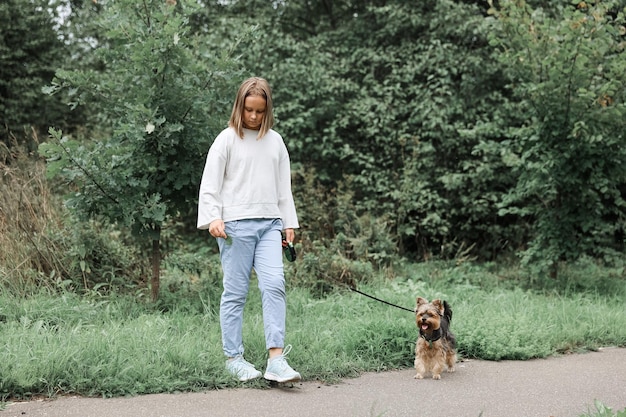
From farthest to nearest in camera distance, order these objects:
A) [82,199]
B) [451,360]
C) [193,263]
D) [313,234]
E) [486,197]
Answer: [486,197] < [313,234] < [193,263] < [82,199] < [451,360]

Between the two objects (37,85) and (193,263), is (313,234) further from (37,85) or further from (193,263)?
(37,85)

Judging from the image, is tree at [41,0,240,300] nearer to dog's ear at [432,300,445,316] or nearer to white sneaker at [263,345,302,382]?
white sneaker at [263,345,302,382]

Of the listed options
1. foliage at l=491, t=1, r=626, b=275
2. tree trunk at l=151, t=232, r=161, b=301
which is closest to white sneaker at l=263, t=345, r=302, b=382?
tree trunk at l=151, t=232, r=161, b=301

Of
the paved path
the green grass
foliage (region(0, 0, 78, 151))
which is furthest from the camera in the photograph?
foliage (region(0, 0, 78, 151))

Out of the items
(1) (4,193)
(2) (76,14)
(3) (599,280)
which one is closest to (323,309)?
(1) (4,193)

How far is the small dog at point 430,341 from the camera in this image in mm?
4836

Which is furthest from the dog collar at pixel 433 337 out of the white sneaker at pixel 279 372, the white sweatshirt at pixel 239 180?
the white sweatshirt at pixel 239 180

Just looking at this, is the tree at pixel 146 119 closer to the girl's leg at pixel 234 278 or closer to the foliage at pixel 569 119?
the girl's leg at pixel 234 278

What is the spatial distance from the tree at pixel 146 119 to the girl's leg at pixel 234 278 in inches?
63.4

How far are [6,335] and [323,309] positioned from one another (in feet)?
9.74

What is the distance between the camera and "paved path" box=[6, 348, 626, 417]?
3.97 meters

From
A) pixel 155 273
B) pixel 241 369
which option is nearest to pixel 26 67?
pixel 155 273

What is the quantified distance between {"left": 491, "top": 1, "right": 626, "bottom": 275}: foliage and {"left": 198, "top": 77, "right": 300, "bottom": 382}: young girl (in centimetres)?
463

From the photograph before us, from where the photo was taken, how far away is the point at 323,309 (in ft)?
21.9
